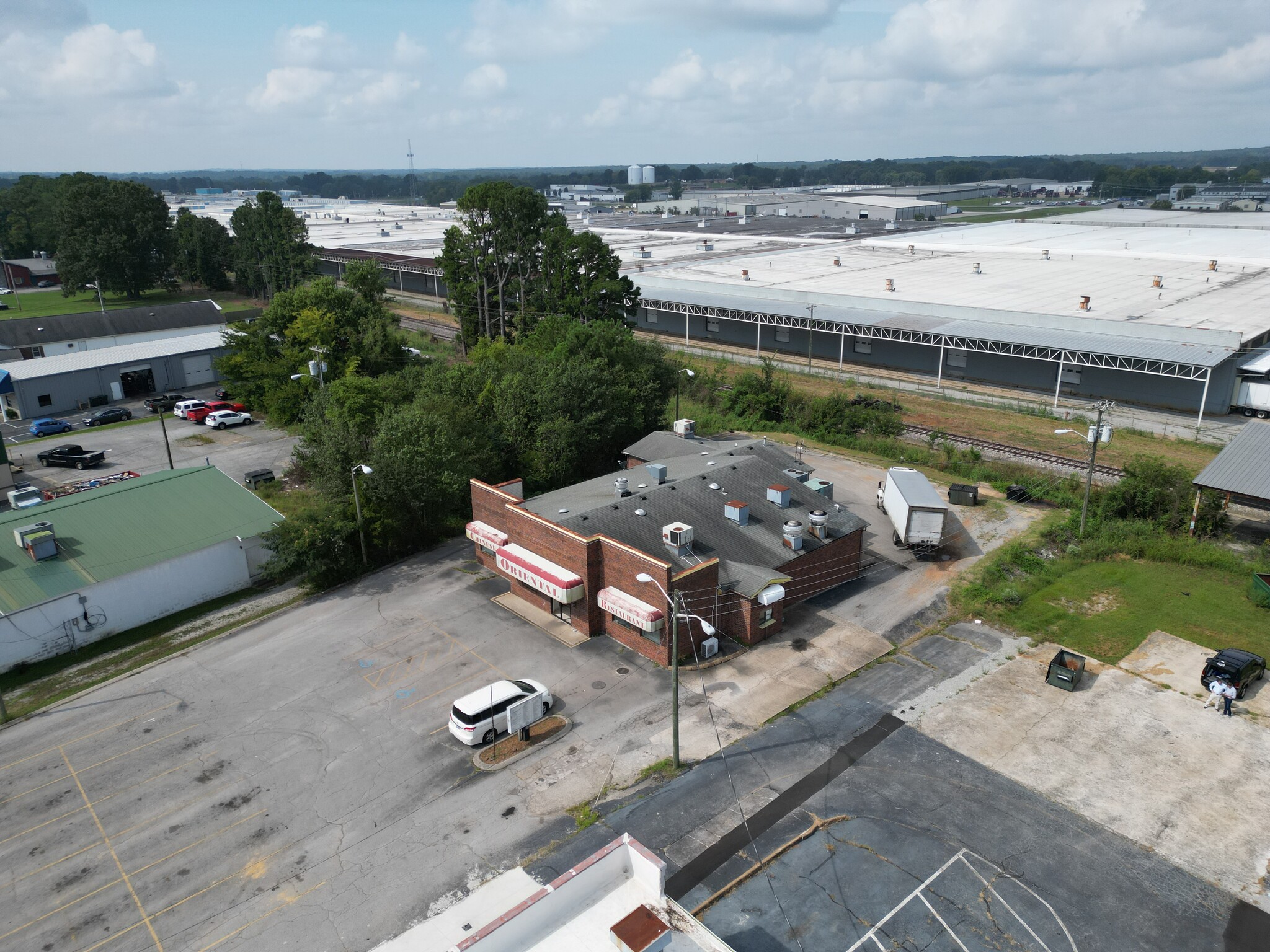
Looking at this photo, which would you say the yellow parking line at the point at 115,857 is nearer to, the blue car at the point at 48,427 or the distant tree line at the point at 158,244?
the blue car at the point at 48,427

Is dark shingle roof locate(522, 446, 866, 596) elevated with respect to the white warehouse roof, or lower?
lower

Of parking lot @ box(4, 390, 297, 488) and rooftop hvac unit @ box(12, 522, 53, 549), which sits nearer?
rooftop hvac unit @ box(12, 522, 53, 549)

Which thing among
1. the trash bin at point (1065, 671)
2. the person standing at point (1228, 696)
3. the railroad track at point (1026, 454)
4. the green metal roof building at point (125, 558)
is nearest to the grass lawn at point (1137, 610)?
the trash bin at point (1065, 671)

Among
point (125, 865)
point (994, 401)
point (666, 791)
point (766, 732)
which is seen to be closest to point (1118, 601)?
point (766, 732)

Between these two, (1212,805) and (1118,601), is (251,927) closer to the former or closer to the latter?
(1212,805)

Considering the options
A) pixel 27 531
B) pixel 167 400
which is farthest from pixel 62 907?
pixel 167 400

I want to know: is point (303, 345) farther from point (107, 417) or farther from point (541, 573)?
point (541, 573)

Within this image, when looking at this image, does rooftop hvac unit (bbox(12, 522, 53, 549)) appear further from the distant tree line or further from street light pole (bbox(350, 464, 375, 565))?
the distant tree line

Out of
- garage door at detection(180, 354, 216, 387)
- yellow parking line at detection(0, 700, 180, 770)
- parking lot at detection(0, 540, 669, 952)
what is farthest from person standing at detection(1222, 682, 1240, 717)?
garage door at detection(180, 354, 216, 387)
